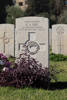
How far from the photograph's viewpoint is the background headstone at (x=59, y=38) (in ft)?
52.4

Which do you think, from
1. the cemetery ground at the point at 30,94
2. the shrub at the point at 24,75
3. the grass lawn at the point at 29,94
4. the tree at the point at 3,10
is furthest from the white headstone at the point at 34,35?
the tree at the point at 3,10

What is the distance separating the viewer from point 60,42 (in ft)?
53.3

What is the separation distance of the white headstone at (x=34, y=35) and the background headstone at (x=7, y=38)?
7103 millimetres

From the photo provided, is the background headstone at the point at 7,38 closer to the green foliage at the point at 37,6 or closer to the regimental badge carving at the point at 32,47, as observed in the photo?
the regimental badge carving at the point at 32,47

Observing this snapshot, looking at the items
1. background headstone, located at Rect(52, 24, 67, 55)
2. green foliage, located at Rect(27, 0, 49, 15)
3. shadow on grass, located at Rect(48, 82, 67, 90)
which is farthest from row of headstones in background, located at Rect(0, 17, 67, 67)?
green foliage, located at Rect(27, 0, 49, 15)

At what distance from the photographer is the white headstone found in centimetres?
795

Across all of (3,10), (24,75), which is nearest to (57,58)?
(24,75)

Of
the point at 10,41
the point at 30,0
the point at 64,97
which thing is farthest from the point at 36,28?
the point at 30,0

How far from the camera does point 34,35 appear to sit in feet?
26.3

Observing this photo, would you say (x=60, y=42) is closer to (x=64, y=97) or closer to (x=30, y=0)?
(x=64, y=97)

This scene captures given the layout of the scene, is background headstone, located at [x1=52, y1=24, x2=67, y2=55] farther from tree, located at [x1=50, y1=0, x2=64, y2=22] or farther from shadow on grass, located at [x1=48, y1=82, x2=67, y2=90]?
tree, located at [x1=50, y1=0, x2=64, y2=22]

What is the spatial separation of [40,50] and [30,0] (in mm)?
34693

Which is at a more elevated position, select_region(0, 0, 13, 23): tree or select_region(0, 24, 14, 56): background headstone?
select_region(0, 24, 14, 56): background headstone

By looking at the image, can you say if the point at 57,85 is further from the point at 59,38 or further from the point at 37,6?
the point at 37,6
